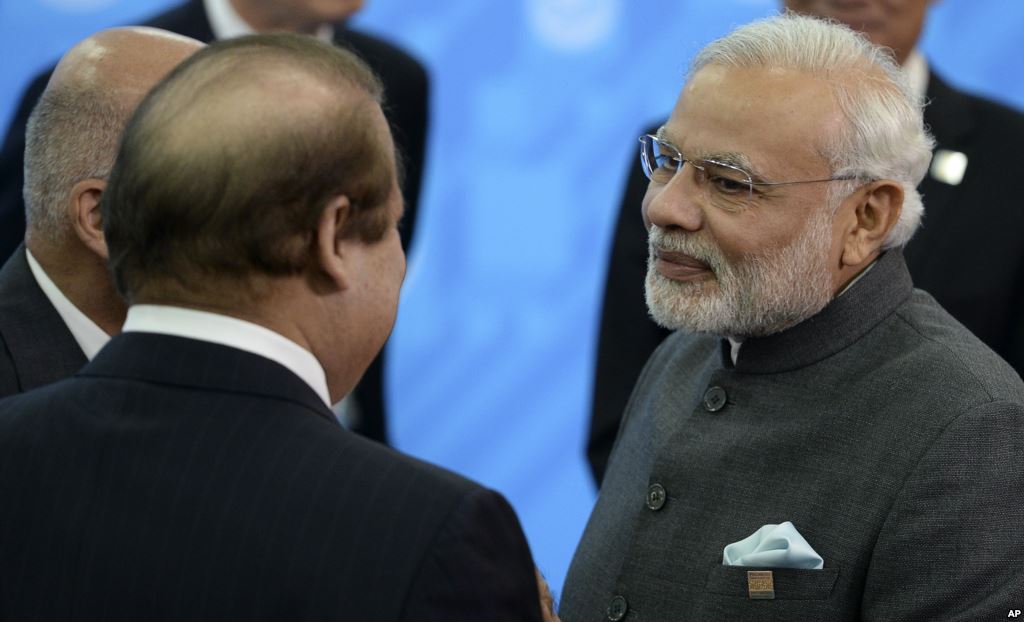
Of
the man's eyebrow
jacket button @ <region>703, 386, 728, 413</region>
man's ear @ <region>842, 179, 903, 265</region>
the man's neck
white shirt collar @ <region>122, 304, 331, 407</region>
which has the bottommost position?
jacket button @ <region>703, 386, 728, 413</region>

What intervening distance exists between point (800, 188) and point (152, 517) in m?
1.46

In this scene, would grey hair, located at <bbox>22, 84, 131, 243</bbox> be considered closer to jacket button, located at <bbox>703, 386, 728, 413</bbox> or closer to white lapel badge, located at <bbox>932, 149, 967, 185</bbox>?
jacket button, located at <bbox>703, 386, 728, 413</bbox>

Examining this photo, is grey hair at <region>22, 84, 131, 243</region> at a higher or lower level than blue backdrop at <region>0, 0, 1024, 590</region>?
higher

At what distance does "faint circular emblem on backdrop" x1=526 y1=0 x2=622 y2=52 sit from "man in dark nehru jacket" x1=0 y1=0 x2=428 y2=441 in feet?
1.34

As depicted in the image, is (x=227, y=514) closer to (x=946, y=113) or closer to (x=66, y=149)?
(x=66, y=149)

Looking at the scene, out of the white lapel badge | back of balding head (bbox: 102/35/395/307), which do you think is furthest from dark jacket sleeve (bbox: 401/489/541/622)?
the white lapel badge

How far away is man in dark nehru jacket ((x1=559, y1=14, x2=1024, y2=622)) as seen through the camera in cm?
216

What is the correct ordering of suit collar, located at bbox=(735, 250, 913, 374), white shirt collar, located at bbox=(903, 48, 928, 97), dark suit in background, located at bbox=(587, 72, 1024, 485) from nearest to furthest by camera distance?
suit collar, located at bbox=(735, 250, 913, 374), dark suit in background, located at bbox=(587, 72, 1024, 485), white shirt collar, located at bbox=(903, 48, 928, 97)

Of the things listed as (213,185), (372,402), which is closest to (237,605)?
(213,185)

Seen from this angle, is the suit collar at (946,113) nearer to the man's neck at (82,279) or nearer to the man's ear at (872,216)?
the man's ear at (872,216)

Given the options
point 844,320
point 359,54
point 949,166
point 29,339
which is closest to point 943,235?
point 949,166

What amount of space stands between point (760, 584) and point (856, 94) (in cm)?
94

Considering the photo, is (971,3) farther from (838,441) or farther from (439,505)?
(439,505)

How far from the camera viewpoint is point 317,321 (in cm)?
154
